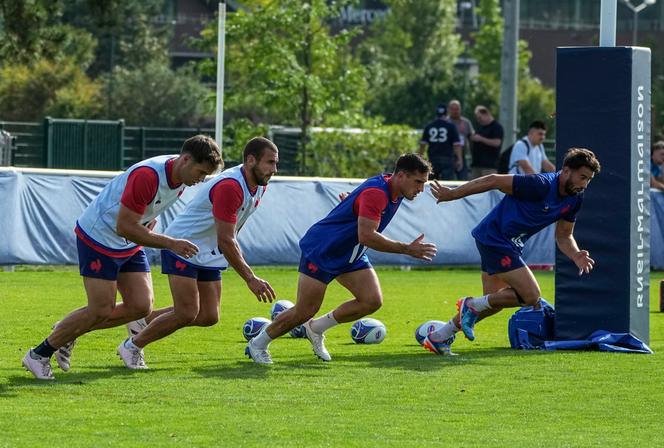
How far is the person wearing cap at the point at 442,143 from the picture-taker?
2470 centimetres

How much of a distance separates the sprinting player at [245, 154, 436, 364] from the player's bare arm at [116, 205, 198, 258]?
1750 mm

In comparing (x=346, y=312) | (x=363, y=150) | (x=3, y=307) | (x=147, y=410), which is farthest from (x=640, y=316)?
(x=363, y=150)

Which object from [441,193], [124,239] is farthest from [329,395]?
[441,193]

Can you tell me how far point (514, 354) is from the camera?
1236 cm

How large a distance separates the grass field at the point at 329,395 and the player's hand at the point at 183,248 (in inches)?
35.8

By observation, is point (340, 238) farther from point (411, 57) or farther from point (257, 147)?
point (411, 57)

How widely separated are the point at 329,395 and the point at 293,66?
24.9 meters

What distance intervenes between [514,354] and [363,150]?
730 inches

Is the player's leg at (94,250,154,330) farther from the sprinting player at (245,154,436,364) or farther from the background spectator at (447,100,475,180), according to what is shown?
the background spectator at (447,100,475,180)

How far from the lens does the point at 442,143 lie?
973 inches

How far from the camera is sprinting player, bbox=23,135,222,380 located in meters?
9.80

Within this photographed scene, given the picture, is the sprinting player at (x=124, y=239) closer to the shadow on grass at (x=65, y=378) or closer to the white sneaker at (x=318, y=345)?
the shadow on grass at (x=65, y=378)

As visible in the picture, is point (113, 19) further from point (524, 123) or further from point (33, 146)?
point (524, 123)

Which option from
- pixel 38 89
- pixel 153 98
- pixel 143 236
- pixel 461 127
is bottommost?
pixel 143 236
